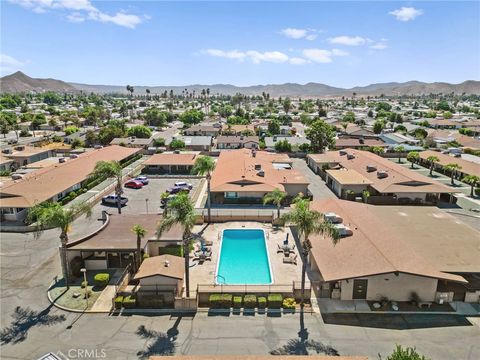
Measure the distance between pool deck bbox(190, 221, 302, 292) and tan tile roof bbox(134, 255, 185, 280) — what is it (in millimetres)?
2448

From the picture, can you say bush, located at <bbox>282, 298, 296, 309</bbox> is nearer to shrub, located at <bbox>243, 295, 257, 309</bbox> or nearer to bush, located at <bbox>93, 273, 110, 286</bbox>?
shrub, located at <bbox>243, 295, 257, 309</bbox>

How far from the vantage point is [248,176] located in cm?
5641

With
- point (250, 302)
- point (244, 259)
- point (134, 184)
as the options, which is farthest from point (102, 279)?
point (134, 184)

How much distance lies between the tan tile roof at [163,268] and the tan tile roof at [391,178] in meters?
35.7

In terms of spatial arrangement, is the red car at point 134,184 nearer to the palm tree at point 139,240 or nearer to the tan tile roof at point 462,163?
the palm tree at point 139,240

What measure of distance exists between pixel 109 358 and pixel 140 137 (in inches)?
3492

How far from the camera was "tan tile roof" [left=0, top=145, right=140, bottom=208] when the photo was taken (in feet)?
154

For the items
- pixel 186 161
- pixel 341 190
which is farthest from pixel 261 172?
pixel 186 161

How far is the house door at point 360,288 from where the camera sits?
29.3 meters

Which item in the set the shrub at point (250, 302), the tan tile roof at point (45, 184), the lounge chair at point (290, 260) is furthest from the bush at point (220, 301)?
→ the tan tile roof at point (45, 184)

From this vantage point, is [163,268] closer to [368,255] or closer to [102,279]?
[102,279]

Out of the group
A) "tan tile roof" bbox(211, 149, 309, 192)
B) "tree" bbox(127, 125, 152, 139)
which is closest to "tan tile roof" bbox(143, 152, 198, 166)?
"tan tile roof" bbox(211, 149, 309, 192)

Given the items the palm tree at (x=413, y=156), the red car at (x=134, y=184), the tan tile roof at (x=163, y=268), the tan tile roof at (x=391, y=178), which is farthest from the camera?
the palm tree at (x=413, y=156)

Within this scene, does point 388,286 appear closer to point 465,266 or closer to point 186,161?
point 465,266
